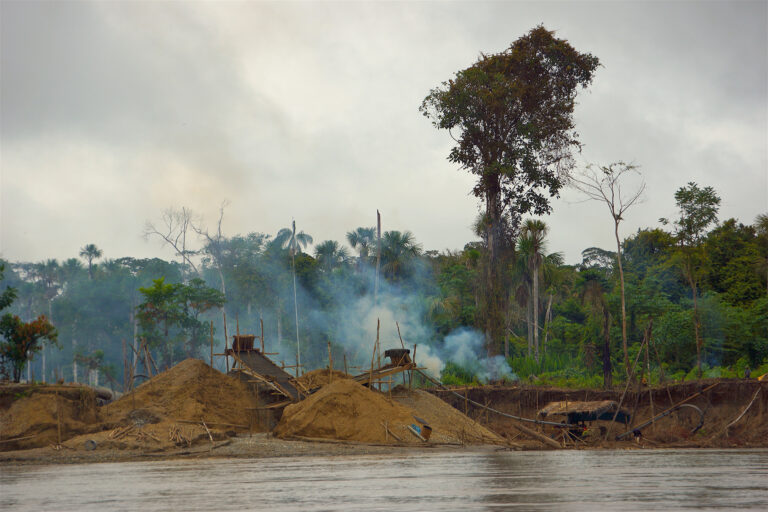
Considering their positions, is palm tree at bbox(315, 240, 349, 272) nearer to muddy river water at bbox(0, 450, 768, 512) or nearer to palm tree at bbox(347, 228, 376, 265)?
palm tree at bbox(347, 228, 376, 265)

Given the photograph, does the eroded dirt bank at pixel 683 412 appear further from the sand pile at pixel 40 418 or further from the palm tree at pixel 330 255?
the palm tree at pixel 330 255

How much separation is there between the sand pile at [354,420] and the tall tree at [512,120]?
1329cm

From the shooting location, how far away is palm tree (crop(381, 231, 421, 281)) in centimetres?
6194

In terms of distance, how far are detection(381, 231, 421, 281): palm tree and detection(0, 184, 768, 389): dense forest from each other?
0.36 feet

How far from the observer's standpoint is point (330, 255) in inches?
2800

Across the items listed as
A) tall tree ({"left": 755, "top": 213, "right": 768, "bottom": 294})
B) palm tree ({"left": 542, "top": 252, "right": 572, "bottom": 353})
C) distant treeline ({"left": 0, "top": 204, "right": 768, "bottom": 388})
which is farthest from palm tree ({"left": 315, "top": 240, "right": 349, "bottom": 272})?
tall tree ({"left": 755, "top": 213, "right": 768, "bottom": 294})

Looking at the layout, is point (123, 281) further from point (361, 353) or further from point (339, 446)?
point (339, 446)

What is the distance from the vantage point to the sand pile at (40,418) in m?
26.1

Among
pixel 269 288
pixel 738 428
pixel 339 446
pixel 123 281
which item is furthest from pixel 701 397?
pixel 123 281

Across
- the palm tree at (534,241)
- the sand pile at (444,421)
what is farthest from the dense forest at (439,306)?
the sand pile at (444,421)

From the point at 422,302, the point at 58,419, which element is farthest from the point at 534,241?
the point at 58,419

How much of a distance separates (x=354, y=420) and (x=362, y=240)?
44710 mm

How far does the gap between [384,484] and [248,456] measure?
1155 centimetres

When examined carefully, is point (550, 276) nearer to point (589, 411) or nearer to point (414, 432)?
point (589, 411)
